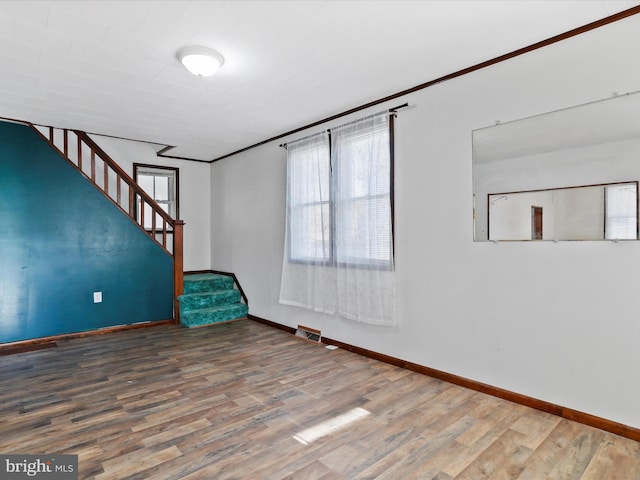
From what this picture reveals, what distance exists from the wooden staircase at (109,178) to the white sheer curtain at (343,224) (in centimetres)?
176

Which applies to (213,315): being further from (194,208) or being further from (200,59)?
(200,59)

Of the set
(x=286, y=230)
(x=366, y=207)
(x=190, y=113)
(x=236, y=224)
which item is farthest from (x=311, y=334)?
(x=190, y=113)

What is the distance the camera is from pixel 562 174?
97.0 inches

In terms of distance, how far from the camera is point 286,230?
4695mm

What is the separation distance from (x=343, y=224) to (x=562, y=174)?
79.7 inches

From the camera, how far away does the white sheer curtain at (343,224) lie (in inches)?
139

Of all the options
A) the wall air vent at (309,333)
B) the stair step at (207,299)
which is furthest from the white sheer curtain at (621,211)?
the stair step at (207,299)

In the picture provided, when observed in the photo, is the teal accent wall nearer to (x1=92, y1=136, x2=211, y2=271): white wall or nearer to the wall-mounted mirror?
(x1=92, y1=136, x2=211, y2=271): white wall

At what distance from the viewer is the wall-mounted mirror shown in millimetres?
2230

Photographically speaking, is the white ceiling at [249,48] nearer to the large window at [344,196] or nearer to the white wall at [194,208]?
the large window at [344,196]

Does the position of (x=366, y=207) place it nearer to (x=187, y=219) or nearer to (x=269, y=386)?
(x=269, y=386)

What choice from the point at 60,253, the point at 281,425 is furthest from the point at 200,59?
the point at 60,253

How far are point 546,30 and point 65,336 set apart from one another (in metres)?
5.69

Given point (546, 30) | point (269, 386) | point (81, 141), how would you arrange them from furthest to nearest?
point (81, 141)
point (269, 386)
point (546, 30)
